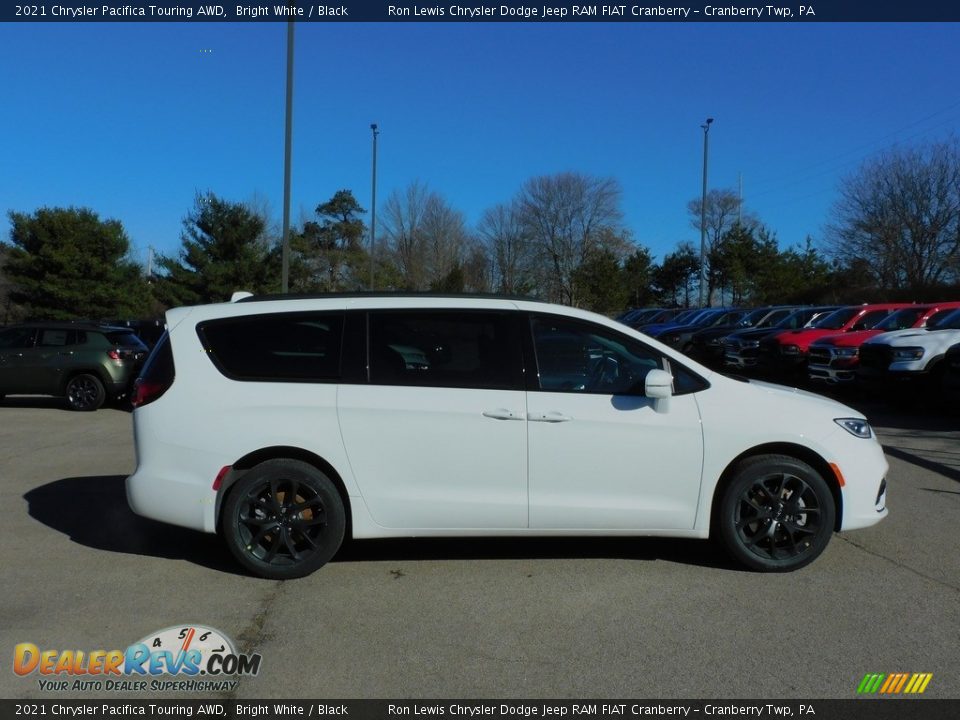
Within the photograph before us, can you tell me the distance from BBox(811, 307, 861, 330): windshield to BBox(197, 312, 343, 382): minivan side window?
15.5m

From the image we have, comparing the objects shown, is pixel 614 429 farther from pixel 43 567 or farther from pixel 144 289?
pixel 144 289

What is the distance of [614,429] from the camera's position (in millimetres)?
5297

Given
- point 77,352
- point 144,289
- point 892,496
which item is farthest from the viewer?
point 144,289

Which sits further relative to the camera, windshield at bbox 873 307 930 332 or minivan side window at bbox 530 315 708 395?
windshield at bbox 873 307 930 332

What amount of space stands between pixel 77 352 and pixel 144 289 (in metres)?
32.3

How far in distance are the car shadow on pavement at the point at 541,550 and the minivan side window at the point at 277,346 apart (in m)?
1.37

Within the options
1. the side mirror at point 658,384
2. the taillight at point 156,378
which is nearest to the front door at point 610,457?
the side mirror at point 658,384

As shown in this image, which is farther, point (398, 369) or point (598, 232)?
point (598, 232)

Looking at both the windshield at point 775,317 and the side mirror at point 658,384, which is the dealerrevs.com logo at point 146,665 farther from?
the windshield at point 775,317

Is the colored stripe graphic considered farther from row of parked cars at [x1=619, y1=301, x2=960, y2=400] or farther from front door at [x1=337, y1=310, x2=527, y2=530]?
row of parked cars at [x1=619, y1=301, x2=960, y2=400]

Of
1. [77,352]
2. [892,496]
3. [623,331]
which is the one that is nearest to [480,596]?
[623,331]

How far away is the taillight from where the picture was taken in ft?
17.9

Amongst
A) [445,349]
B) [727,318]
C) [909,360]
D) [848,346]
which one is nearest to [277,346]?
[445,349]

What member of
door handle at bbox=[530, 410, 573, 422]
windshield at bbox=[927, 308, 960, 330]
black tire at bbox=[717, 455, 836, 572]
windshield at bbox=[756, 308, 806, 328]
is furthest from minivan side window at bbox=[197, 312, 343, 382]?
windshield at bbox=[756, 308, 806, 328]
